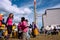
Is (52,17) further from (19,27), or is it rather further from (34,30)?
(19,27)

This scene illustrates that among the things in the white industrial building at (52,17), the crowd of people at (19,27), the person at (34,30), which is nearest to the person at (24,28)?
the crowd of people at (19,27)

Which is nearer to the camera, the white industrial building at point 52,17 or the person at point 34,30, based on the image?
the person at point 34,30

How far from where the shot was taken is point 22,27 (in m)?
11.6

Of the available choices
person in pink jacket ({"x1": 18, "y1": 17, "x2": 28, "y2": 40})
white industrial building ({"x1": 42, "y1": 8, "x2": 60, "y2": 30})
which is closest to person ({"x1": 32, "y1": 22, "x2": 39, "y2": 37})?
person in pink jacket ({"x1": 18, "y1": 17, "x2": 28, "y2": 40})

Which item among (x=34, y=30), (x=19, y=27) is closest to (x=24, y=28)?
(x=19, y=27)

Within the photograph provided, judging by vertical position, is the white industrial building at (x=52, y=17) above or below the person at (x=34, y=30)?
above

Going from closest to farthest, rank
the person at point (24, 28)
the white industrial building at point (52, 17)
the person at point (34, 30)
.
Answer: the person at point (24, 28), the person at point (34, 30), the white industrial building at point (52, 17)

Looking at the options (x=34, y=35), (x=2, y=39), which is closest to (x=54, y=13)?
(x=34, y=35)

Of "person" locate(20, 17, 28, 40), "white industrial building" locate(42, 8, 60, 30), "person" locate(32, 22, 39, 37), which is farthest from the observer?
"white industrial building" locate(42, 8, 60, 30)

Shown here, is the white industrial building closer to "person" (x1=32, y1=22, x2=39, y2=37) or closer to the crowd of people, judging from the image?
"person" (x1=32, y1=22, x2=39, y2=37)

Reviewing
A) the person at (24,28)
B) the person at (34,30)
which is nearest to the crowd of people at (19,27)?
the person at (24,28)

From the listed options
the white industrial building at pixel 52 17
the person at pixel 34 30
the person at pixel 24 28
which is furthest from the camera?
the white industrial building at pixel 52 17

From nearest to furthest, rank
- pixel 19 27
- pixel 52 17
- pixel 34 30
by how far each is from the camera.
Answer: pixel 19 27 < pixel 34 30 < pixel 52 17

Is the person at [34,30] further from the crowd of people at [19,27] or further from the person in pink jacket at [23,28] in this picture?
the person in pink jacket at [23,28]
